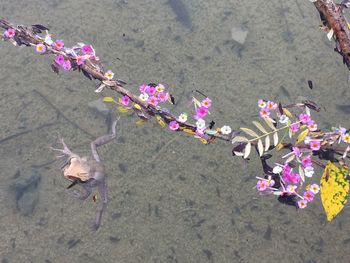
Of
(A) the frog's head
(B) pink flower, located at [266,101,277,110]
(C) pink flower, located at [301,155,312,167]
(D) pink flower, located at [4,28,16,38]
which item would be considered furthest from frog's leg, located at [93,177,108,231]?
(C) pink flower, located at [301,155,312,167]

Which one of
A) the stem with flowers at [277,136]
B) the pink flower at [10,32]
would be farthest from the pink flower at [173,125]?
the pink flower at [10,32]

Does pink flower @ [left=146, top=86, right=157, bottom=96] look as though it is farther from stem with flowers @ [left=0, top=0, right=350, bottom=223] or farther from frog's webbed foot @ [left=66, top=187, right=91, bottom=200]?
frog's webbed foot @ [left=66, top=187, right=91, bottom=200]

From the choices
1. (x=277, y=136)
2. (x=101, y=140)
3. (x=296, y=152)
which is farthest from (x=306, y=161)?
(x=101, y=140)

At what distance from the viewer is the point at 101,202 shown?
2.52 m

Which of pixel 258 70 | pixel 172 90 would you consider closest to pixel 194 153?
pixel 172 90

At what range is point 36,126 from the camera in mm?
2738

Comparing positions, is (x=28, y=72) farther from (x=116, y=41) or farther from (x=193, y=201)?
(x=193, y=201)

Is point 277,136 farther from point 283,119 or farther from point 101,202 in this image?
point 101,202

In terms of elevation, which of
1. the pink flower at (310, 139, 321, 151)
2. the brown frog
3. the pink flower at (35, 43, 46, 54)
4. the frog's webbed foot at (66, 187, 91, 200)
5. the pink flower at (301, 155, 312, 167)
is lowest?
the frog's webbed foot at (66, 187, 91, 200)

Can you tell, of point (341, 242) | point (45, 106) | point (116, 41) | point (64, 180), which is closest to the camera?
point (341, 242)

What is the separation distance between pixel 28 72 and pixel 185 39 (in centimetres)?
121

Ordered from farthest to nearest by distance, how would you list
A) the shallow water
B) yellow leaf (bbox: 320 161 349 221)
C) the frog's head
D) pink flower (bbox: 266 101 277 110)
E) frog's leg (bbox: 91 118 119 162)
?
1. frog's leg (bbox: 91 118 119 162)
2. the shallow water
3. the frog's head
4. pink flower (bbox: 266 101 277 110)
5. yellow leaf (bbox: 320 161 349 221)

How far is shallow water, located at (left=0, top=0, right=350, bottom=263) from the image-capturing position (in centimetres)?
246

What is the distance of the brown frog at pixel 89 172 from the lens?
2.36 m
